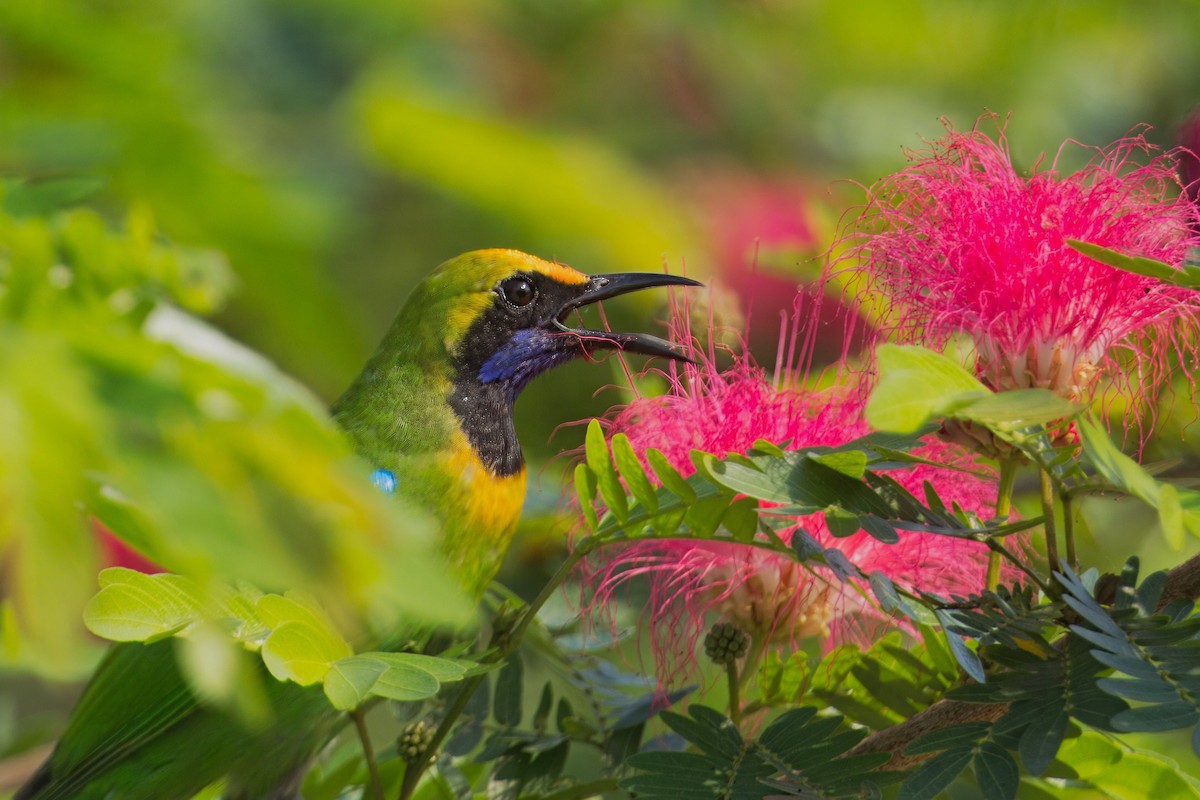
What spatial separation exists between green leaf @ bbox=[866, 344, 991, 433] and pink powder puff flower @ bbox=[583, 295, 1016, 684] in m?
0.68

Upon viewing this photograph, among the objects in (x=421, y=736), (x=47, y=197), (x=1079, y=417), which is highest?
(x=47, y=197)

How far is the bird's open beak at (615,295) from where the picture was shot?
2.13 metres

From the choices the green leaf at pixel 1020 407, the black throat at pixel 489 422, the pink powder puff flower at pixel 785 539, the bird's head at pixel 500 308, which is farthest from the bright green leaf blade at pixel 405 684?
the bird's head at pixel 500 308

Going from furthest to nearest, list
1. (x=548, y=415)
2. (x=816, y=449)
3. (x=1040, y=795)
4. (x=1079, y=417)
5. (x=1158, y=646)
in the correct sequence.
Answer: (x=548, y=415), (x=1040, y=795), (x=816, y=449), (x=1158, y=646), (x=1079, y=417)

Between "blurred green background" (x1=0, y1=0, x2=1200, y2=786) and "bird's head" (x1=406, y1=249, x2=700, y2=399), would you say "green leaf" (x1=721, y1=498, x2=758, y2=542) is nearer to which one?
Result: "blurred green background" (x1=0, y1=0, x2=1200, y2=786)

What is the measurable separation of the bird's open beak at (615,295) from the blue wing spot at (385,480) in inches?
18.2

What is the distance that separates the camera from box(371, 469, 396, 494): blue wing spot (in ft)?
7.44

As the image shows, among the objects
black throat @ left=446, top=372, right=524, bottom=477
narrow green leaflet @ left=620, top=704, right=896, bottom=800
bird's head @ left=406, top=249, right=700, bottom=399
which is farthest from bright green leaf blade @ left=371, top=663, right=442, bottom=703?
bird's head @ left=406, top=249, right=700, bottom=399

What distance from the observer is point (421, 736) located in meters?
1.84

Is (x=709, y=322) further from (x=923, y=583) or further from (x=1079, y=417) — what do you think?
(x=1079, y=417)

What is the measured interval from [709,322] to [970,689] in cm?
83

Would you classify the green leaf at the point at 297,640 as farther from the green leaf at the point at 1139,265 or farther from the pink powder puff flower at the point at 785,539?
the green leaf at the point at 1139,265

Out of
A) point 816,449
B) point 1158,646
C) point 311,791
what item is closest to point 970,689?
point 1158,646

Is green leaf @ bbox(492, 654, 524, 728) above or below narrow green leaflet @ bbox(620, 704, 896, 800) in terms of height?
below
